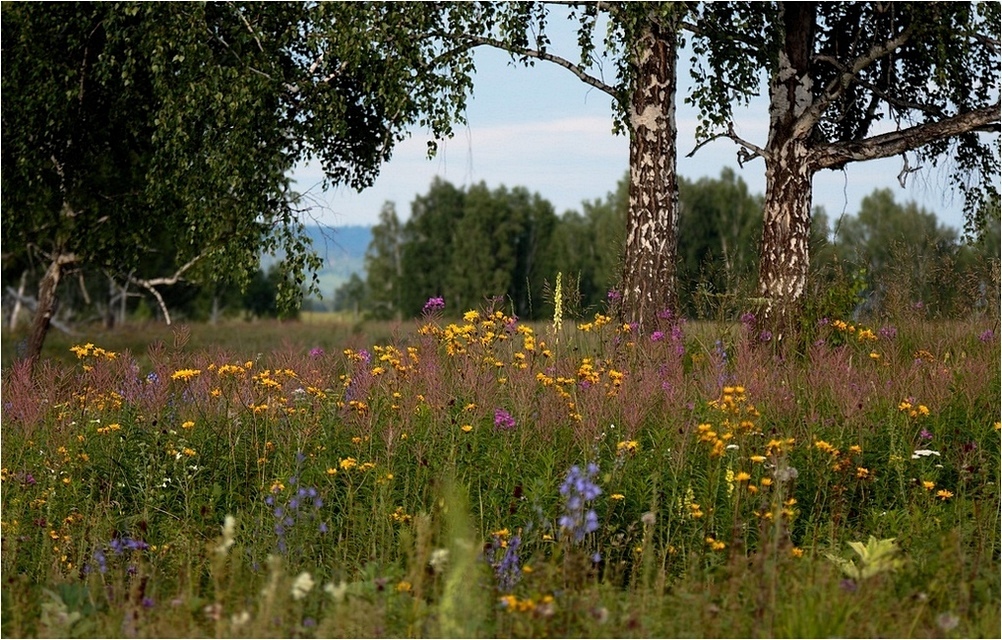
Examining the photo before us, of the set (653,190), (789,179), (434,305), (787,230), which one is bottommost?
(434,305)

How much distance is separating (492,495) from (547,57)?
6937 mm

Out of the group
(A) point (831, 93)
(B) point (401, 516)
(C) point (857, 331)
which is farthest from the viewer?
(A) point (831, 93)

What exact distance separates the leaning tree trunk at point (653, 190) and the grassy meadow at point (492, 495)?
3.14 m

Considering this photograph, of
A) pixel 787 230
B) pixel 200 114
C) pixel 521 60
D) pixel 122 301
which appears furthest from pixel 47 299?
pixel 122 301

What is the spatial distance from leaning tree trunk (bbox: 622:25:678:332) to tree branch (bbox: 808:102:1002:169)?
1.63 m

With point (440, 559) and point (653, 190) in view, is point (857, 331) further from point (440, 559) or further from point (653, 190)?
point (440, 559)

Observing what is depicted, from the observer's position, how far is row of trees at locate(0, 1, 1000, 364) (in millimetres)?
10766

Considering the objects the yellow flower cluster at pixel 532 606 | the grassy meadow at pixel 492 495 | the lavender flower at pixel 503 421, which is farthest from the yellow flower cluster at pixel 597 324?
the yellow flower cluster at pixel 532 606

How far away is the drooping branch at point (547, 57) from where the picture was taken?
1112 centimetres

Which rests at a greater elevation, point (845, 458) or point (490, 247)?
point (490, 247)

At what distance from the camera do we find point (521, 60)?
37.5ft

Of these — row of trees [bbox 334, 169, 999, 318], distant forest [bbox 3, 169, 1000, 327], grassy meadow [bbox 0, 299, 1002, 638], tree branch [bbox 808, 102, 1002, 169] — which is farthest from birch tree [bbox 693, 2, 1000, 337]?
row of trees [bbox 334, 169, 999, 318]

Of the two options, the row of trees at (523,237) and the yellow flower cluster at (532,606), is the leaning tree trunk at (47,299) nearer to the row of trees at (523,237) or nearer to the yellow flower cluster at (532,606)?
the yellow flower cluster at (532,606)

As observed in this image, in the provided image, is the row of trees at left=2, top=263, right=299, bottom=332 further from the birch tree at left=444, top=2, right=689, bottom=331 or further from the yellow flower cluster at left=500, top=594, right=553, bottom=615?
the yellow flower cluster at left=500, top=594, right=553, bottom=615
